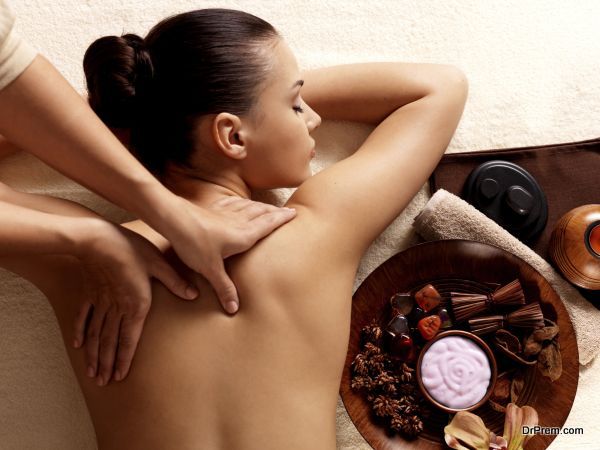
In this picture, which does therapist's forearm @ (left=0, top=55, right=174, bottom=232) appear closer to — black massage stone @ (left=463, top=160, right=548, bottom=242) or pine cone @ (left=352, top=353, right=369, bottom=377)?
pine cone @ (left=352, top=353, right=369, bottom=377)

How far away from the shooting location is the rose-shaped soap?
120cm

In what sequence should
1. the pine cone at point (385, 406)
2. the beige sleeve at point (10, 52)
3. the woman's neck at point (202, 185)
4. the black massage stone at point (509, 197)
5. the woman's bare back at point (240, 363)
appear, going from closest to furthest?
the beige sleeve at point (10, 52) < the woman's bare back at point (240, 363) < the woman's neck at point (202, 185) < the pine cone at point (385, 406) < the black massage stone at point (509, 197)

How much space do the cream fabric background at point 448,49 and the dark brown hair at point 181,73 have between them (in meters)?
0.34

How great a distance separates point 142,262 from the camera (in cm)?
104

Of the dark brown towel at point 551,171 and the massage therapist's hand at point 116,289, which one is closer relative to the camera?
the massage therapist's hand at point 116,289

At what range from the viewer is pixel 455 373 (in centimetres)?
120

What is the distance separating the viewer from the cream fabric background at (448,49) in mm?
1414

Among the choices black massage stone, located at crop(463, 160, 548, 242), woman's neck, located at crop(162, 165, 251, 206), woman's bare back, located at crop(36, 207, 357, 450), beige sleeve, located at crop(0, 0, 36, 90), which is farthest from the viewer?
black massage stone, located at crop(463, 160, 548, 242)

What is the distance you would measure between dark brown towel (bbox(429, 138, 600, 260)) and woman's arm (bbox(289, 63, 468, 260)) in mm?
126

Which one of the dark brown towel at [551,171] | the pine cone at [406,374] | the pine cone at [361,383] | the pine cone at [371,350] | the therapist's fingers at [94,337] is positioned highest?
the dark brown towel at [551,171]

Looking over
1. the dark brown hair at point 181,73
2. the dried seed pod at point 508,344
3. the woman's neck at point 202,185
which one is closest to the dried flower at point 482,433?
the dried seed pod at point 508,344

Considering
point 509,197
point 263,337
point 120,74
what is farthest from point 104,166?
point 509,197

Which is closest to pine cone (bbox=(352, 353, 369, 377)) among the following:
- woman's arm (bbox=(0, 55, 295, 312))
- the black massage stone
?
woman's arm (bbox=(0, 55, 295, 312))

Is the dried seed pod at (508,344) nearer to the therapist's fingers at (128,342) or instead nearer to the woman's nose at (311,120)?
the woman's nose at (311,120)
